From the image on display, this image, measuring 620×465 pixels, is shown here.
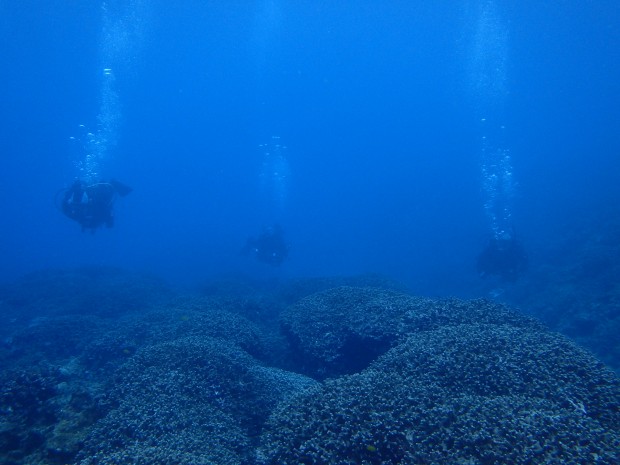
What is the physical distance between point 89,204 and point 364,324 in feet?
50.9

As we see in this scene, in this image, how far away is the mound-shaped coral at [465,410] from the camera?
398 centimetres

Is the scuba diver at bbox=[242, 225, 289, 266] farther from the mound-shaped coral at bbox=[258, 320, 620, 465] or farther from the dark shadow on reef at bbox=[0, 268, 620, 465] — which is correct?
the mound-shaped coral at bbox=[258, 320, 620, 465]

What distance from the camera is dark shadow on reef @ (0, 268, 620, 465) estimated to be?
4.31m

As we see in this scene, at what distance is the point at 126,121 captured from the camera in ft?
507

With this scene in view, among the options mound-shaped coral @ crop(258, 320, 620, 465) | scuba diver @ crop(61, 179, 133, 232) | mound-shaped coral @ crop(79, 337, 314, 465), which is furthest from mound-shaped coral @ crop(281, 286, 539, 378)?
scuba diver @ crop(61, 179, 133, 232)

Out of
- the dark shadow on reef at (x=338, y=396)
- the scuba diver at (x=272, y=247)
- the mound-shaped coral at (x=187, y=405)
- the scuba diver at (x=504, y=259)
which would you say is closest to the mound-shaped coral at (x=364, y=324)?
the dark shadow on reef at (x=338, y=396)

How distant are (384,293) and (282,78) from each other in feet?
430

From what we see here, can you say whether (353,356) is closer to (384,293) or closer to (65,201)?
(384,293)

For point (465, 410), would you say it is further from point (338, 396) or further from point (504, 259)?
point (504, 259)

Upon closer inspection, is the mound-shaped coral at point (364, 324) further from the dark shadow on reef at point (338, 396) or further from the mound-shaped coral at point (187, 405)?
the mound-shaped coral at point (187, 405)

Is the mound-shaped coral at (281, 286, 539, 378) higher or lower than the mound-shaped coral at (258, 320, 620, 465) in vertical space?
higher

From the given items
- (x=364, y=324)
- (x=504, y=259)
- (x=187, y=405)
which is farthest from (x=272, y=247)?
(x=187, y=405)

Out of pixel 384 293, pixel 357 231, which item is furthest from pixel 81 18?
pixel 384 293

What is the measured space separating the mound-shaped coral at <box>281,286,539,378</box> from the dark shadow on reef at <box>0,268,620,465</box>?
0.04 m
